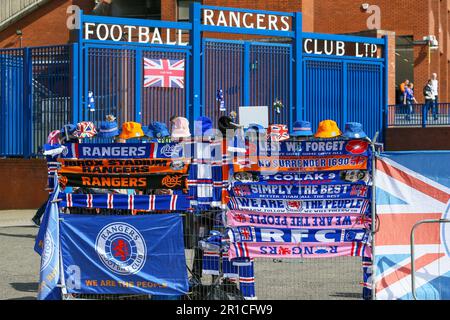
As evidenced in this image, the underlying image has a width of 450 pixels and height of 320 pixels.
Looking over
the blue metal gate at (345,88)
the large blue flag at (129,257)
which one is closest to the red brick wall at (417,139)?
the blue metal gate at (345,88)

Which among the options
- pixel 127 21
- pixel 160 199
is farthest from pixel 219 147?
pixel 127 21

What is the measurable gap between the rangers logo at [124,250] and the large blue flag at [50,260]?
0.50 meters

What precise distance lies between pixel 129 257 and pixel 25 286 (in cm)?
244

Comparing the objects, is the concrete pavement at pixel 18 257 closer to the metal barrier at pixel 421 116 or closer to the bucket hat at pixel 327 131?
the bucket hat at pixel 327 131

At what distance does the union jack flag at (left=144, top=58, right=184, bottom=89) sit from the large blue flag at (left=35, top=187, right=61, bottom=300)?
9.90 m

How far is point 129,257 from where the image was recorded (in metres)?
8.72

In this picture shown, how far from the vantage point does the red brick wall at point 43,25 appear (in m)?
34.2

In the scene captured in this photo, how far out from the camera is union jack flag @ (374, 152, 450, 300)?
8406mm

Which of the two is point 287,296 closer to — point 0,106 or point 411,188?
point 411,188

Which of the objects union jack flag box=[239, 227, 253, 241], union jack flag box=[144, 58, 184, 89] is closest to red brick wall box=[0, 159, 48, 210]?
union jack flag box=[144, 58, 184, 89]

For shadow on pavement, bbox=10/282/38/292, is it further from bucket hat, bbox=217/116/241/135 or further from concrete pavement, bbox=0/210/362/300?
bucket hat, bbox=217/116/241/135

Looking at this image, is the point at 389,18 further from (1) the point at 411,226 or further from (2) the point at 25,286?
(1) the point at 411,226

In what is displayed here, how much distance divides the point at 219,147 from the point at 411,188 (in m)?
2.09

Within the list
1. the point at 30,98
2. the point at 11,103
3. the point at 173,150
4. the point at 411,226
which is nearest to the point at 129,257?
the point at 173,150
